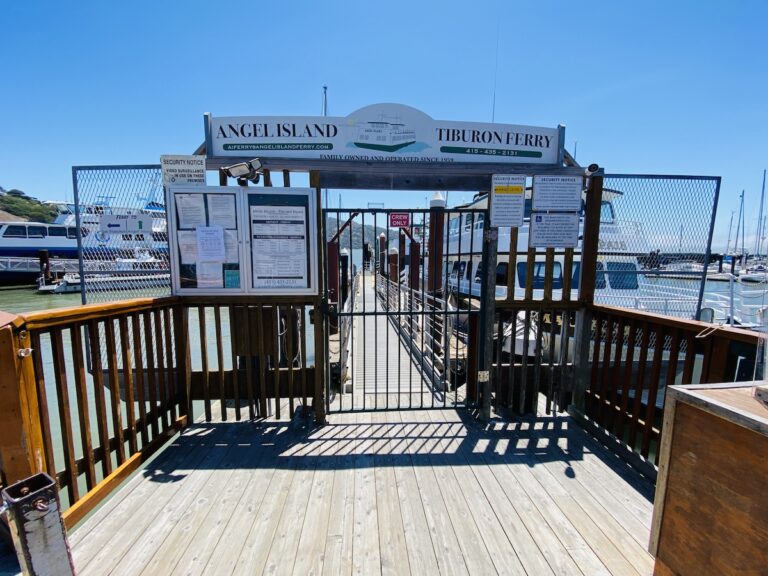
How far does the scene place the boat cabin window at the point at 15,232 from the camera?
77.8 ft

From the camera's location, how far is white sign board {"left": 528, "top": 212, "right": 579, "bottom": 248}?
9.51ft

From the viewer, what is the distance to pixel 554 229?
9.53 ft

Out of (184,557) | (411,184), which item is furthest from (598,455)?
(184,557)

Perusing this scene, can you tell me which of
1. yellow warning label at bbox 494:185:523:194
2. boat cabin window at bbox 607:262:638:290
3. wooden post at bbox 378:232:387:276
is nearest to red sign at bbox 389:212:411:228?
yellow warning label at bbox 494:185:523:194

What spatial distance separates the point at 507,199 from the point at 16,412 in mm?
3189

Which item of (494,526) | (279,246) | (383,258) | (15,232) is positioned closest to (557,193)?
(279,246)

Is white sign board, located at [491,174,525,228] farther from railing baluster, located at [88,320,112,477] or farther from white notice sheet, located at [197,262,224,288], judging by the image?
railing baluster, located at [88,320,112,477]

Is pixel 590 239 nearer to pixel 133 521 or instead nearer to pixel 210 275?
pixel 210 275

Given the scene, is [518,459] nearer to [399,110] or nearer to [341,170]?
[341,170]

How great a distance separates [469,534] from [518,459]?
2.89 feet

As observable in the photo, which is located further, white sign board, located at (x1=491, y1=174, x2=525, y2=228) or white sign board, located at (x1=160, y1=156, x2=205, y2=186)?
white sign board, located at (x1=491, y1=174, x2=525, y2=228)

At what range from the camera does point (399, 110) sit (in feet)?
8.82

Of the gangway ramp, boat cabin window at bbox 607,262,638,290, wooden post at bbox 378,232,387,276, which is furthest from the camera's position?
wooden post at bbox 378,232,387,276

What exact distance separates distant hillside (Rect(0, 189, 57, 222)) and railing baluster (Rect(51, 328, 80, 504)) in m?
71.7
